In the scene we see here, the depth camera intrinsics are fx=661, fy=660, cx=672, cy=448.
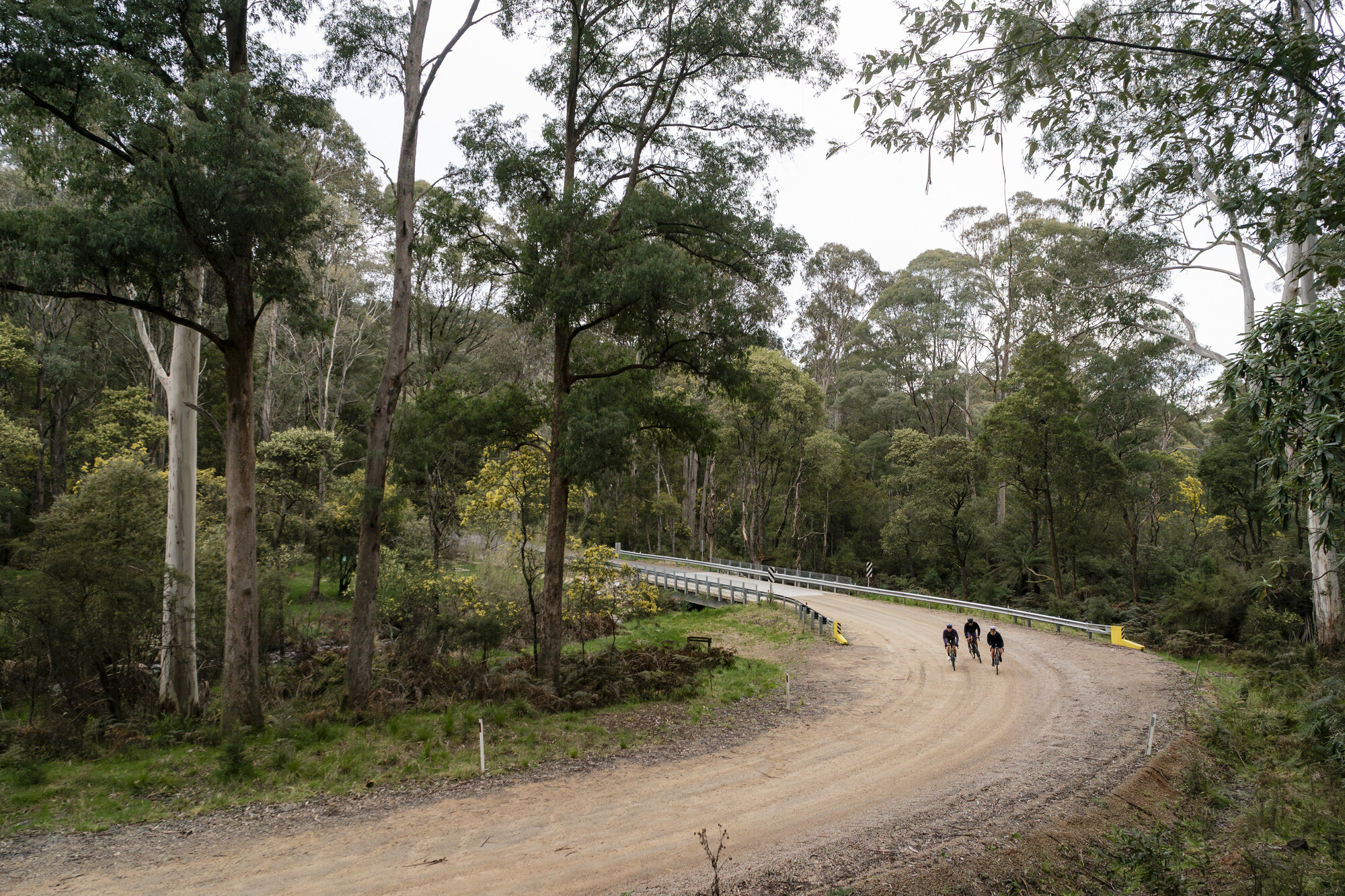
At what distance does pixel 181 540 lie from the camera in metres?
11.9

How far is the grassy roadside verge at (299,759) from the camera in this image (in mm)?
8406

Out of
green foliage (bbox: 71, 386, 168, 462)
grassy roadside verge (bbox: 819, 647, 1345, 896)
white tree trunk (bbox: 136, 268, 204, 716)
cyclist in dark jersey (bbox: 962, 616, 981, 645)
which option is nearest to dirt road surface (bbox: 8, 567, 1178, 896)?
grassy roadside verge (bbox: 819, 647, 1345, 896)

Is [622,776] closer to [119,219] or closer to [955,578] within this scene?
[119,219]

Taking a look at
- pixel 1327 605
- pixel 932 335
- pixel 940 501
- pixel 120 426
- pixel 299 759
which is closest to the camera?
pixel 299 759

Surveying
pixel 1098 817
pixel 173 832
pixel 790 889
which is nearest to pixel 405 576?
pixel 173 832

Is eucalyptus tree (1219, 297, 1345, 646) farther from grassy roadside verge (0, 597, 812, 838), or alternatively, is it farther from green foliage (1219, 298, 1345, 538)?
grassy roadside verge (0, 597, 812, 838)

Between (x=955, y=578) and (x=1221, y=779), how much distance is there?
27.7 m

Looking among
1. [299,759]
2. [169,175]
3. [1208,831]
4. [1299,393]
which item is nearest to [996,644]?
[1208,831]

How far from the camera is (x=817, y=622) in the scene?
23.2m

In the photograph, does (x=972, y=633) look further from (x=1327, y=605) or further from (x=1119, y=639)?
(x=1327, y=605)

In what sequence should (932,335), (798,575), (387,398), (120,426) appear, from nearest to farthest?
(387,398) < (120,426) < (798,575) < (932,335)

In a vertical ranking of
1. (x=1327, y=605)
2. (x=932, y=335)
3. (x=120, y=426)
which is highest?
(x=932, y=335)

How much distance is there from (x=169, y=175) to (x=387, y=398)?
4.63 metres

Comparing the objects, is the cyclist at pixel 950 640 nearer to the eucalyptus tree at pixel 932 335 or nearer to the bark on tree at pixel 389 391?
the bark on tree at pixel 389 391
